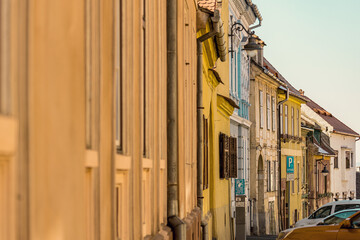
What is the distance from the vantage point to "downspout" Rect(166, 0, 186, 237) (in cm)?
1108

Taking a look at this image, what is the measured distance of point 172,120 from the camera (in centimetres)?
1116

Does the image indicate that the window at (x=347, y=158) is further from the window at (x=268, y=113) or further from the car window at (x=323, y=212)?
the car window at (x=323, y=212)

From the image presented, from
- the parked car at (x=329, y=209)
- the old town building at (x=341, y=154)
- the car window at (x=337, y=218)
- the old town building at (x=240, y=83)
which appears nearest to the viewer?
the car window at (x=337, y=218)

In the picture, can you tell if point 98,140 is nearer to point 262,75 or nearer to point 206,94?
point 206,94

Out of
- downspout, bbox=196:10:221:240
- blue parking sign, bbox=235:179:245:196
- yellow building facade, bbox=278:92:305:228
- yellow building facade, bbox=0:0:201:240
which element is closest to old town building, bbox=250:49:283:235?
yellow building facade, bbox=278:92:305:228

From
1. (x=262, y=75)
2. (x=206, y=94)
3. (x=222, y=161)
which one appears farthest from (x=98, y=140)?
(x=262, y=75)

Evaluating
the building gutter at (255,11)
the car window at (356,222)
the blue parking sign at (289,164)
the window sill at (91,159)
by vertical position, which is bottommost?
the car window at (356,222)

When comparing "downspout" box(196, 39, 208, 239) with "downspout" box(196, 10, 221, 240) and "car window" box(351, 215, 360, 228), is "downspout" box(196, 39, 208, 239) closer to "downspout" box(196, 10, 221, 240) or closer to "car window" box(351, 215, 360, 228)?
"downspout" box(196, 10, 221, 240)

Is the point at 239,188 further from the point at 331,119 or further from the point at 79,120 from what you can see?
the point at 331,119

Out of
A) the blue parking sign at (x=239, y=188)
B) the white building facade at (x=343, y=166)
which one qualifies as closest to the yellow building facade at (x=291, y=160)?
the white building facade at (x=343, y=166)

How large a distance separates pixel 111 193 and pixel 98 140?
2.02ft

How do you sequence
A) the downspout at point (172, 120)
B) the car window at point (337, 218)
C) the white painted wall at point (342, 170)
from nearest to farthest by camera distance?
the downspout at point (172, 120)
the car window at point (337, 218)
the white painted wall at point (342, 170)

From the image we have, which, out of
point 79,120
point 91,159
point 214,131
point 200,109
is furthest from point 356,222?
point 79,120

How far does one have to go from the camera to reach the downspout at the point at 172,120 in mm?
11078
